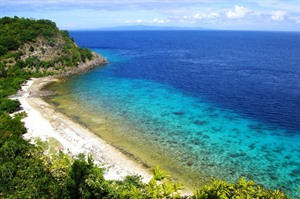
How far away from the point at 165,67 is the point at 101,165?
81.9 meters

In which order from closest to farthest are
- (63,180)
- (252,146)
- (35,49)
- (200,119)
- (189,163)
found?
(63,180)
(189,163)
(252,146)
(200,119)
(35,49)

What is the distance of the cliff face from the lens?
87.4 metres

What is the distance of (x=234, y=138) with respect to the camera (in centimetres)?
4691

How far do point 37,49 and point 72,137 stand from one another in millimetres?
64005

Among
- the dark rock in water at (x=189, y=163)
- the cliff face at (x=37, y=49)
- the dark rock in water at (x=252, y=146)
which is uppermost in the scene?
the cliff face at (x=37, y=49)

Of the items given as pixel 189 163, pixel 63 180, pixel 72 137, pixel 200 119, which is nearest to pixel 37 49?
pixel 72 137

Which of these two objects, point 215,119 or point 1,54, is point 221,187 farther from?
point 1,54

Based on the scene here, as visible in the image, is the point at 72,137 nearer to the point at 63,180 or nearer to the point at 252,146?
the point at 63,180

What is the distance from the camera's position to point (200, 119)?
54.9 meters

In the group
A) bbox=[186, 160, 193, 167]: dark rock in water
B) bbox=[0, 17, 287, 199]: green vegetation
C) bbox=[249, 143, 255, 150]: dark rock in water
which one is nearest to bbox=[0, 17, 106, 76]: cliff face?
bbox=[0, 17, 287, 199]: green vegetation

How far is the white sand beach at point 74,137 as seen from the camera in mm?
36531

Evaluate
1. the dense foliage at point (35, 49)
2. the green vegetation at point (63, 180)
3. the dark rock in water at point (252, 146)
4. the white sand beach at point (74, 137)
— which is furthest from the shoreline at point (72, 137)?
the dense foliage at point (35, 49)

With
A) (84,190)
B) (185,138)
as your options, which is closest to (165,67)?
(185,138)

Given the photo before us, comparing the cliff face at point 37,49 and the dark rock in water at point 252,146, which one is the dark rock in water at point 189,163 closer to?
the dark rock in water at point 252,146
